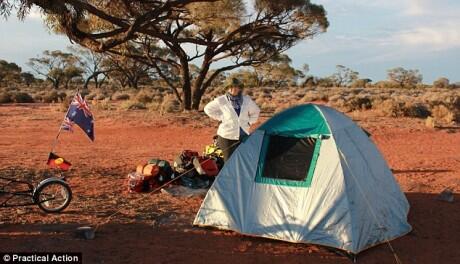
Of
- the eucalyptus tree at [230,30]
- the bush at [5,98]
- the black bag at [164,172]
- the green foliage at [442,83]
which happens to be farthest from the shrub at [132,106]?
the green foliage at [442,83]

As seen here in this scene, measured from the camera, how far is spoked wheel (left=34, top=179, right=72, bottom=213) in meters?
6.99

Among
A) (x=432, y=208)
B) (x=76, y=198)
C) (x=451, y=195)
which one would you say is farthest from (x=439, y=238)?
(x=76, y=198)

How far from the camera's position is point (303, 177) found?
253 inches

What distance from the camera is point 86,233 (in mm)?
6172

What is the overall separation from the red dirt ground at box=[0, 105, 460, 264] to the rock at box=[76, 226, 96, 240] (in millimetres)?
87

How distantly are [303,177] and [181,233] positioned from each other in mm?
1687

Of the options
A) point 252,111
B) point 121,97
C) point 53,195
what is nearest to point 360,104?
point 121,97

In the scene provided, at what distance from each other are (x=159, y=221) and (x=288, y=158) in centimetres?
193

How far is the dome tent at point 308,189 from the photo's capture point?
20.2 ft

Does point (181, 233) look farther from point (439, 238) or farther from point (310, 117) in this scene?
point (439, 238)

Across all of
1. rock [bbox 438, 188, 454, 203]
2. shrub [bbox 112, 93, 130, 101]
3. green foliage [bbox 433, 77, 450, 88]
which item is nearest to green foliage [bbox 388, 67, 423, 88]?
green foliage [bbox 433, 77, 450, 88]

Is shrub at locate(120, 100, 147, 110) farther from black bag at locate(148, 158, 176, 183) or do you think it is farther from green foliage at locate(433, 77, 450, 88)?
green foliage at locate(433, 77, 450, 88)

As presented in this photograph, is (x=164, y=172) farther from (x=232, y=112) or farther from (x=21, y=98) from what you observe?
(x=21, y=98)

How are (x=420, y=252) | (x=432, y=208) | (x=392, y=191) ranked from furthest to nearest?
(x=432, y=208) → (x=392, y=191) → (x=420, y=252)
